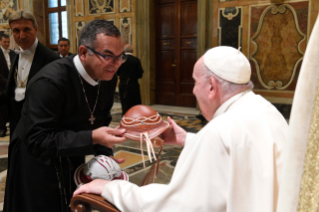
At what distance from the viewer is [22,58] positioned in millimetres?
3207

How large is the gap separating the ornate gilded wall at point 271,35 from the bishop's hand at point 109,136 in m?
6.30

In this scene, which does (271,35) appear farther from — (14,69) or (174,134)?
(174,134)

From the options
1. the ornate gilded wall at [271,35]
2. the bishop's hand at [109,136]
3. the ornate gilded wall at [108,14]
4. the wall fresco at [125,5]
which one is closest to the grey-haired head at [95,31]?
the bishop's hand at [109,136]

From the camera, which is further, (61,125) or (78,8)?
(78,8)

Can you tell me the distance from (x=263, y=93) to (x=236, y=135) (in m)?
6.64

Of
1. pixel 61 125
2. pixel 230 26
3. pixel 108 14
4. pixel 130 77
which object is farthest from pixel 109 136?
pixel 108 14

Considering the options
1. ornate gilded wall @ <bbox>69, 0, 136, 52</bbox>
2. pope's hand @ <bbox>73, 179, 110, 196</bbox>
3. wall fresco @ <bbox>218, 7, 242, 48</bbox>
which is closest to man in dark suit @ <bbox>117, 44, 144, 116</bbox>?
ornate gilded wall @ <bbox>69, 0, 136, 52</bbox>

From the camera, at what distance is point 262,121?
1.29 meters

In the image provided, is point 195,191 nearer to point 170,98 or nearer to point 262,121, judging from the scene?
point 262,121

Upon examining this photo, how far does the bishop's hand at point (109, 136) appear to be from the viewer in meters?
1.63

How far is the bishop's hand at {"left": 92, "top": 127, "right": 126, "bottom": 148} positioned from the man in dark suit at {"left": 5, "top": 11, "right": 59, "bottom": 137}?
159 cm

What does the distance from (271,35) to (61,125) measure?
6.42 metres

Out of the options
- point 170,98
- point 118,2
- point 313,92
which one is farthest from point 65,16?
point 313,92

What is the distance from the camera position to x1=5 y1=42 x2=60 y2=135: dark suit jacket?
295 cm
